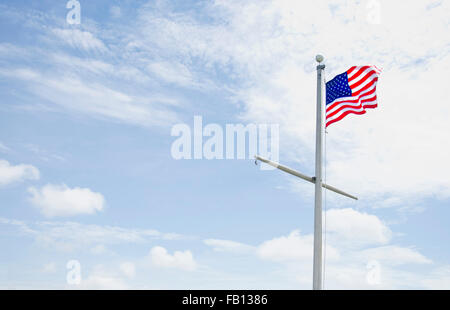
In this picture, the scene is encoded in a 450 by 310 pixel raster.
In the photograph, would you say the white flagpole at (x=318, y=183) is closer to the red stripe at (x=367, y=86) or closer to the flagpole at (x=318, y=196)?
the flagpole at (x=318, y=196)

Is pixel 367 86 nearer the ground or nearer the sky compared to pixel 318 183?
nearer the sky

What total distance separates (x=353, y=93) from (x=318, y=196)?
4.81 meters

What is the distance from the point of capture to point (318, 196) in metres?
20.2

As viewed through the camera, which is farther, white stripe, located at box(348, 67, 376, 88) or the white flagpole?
white stripe, located at box(348, 67, 376, 88)

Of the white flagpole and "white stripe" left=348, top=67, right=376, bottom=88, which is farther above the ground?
"white stripe" left=348, top=67, right=376, bottom=88

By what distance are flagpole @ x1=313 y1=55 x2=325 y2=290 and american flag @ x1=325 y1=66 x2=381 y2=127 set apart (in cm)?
48

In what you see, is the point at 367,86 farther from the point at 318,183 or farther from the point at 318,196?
the point at 318,196

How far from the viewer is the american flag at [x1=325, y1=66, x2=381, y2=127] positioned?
822 inches

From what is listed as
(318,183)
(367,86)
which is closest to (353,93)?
(367,86)

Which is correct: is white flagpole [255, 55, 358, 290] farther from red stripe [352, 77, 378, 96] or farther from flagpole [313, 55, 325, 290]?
red stripe [352, 77, 378, 96]

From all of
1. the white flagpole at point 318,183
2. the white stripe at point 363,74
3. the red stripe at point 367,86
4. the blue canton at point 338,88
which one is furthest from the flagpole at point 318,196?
the red stripe at point 367,86

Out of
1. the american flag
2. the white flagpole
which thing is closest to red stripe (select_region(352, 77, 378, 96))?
the american flag
